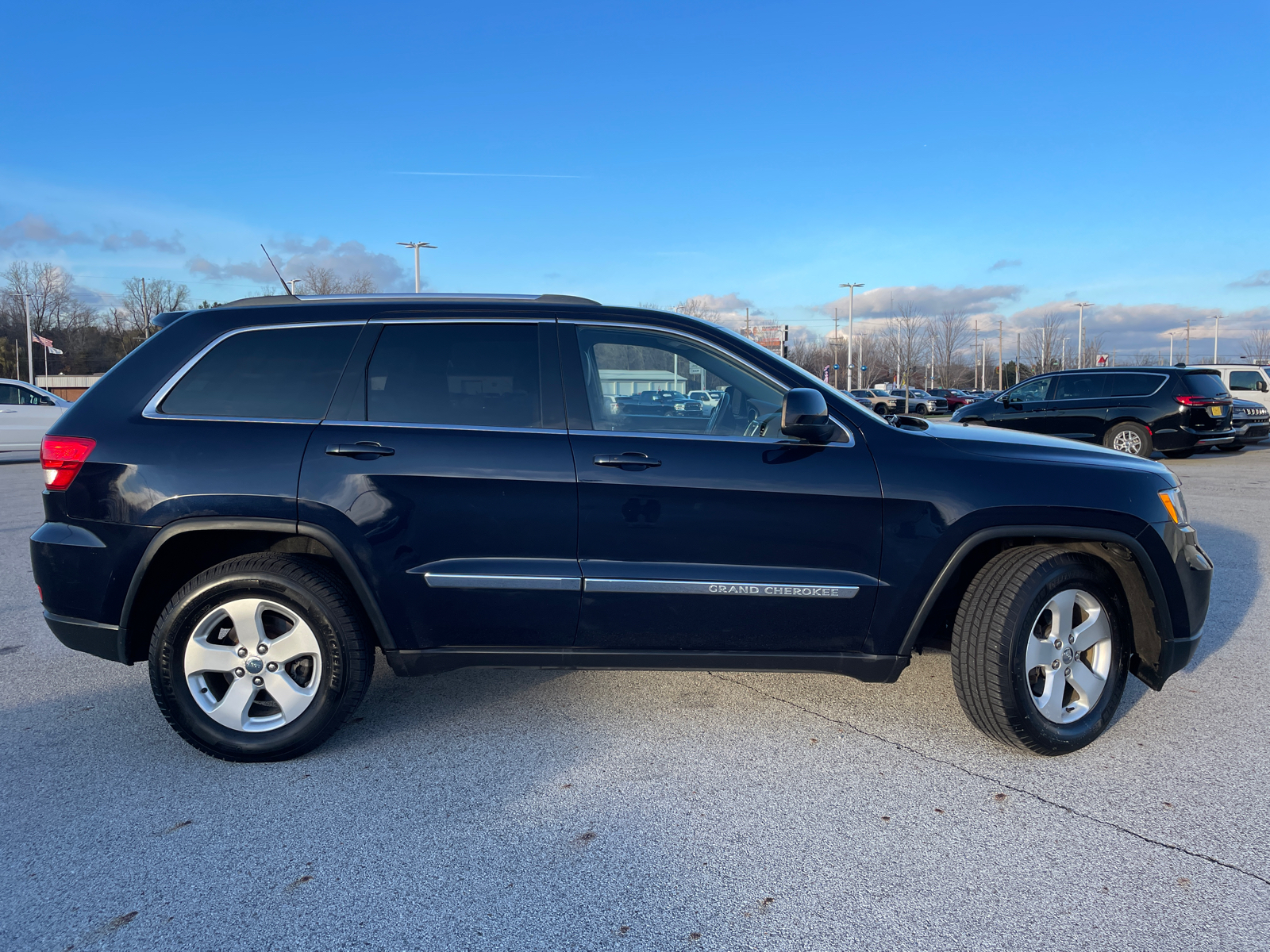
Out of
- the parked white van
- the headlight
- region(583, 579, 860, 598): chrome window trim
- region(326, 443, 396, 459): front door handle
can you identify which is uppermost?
the parked white van

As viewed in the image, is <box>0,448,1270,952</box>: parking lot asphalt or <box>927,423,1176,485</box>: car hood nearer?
<box>0,448,1270,952</box>: parking lot asphalt

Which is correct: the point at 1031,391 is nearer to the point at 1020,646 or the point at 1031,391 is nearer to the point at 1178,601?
the point at 1178,601

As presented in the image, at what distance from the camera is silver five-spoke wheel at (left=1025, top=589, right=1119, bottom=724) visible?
3.35m

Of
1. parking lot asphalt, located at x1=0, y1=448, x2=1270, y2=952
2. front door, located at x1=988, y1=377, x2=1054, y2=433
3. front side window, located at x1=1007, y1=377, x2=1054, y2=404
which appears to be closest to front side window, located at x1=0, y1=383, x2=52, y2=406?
parking lot asphalt, located at x1=0, y1=448, x2=1270, y2=952

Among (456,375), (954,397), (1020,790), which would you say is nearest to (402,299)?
(456,375)

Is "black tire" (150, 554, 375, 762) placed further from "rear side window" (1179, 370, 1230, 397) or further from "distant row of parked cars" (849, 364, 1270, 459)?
"rear side window" (1179, 370, 1230, 397)

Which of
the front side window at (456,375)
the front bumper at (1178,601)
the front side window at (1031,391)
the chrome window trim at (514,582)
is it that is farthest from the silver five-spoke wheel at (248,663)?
the front side window at (1031,391)

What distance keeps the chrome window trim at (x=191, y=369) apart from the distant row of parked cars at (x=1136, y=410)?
1149 cm

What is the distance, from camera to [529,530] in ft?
10.6

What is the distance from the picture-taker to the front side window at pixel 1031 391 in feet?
49.6

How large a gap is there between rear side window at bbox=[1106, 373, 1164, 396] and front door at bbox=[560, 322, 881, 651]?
43.9 feet

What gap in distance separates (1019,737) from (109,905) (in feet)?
10.2

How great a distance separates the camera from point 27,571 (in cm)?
669

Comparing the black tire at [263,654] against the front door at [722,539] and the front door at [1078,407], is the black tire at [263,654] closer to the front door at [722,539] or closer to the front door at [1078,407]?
the front door at [722,539]
